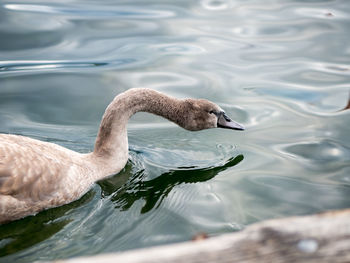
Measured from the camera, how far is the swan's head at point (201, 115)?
6254mm

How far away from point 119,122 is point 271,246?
4016mm

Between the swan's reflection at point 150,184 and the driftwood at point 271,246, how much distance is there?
316 cm

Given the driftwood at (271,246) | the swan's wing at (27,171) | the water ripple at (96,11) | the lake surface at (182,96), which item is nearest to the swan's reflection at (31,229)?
the lake surface at (182,96)

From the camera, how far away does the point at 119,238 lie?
471cm

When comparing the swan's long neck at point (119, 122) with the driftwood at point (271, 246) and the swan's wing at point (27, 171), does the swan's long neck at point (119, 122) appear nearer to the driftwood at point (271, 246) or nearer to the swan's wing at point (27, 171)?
the swan's wing at point (27, 171)

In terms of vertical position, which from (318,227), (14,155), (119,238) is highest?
(318,227)

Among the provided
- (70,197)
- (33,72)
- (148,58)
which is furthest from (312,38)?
(70,197)

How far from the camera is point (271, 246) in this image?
2.15 metres

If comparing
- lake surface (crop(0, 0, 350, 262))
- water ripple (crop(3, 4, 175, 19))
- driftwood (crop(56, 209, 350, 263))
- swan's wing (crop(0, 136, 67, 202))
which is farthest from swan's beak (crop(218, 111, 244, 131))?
water ripple (crop(3, 4, 175, 19))

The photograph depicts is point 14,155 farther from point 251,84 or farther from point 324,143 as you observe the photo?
point 251,84

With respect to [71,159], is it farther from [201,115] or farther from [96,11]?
[96,11]

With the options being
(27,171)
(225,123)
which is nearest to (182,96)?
(225,123)

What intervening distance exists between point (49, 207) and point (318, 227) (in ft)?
11.6

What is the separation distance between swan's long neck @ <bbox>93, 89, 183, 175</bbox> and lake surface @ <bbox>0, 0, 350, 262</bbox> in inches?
9.1
